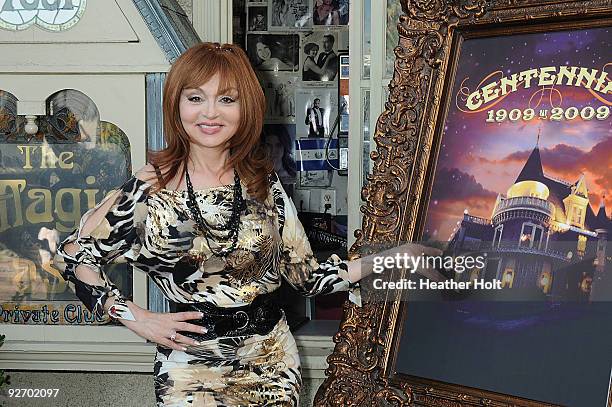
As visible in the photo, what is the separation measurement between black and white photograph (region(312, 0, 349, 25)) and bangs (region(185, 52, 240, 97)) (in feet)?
8.38

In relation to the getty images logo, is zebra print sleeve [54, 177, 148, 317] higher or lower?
lower

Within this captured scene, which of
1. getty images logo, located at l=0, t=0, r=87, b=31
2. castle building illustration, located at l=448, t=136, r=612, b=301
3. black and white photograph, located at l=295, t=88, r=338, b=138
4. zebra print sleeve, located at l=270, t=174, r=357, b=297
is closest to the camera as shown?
castle building illustration, located at l=448, t=136, r=612, b=301

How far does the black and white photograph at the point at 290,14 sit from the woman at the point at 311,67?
0.37 feet

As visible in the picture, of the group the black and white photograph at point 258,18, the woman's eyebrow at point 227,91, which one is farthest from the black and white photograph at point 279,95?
the woman's eyebrow at point 227,91

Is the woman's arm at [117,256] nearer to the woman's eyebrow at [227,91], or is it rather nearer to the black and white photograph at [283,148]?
the woman's eyebrow at [227,91]

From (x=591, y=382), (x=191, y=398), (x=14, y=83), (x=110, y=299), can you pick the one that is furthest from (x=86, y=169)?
(x=591, y=382)

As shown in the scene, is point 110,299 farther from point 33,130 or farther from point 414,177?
point 33,130

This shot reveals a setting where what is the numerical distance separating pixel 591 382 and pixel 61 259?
1.14 meters

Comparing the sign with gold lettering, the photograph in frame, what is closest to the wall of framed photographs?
the sign with gold lettering

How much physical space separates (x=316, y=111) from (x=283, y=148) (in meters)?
0.25

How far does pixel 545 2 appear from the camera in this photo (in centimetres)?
184

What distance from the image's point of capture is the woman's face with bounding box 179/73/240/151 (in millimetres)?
1789

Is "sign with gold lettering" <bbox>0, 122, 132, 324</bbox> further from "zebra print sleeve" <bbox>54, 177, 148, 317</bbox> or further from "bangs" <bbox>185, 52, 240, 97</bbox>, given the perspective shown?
"bangs" <bbox>185, 52, 240, 97</bbox>

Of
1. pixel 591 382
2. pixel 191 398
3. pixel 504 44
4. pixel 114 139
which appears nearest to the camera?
pixel 591 382
